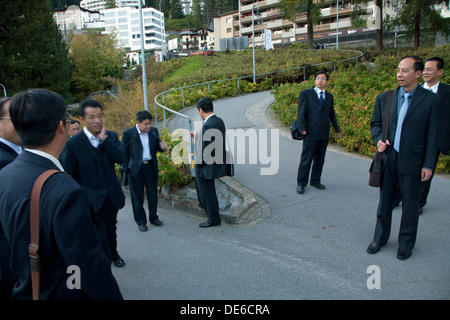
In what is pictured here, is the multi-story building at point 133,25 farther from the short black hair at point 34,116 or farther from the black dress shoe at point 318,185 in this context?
the short black hair at point 34,116

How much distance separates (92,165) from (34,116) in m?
2.09

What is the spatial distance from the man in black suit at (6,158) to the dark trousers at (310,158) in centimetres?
487

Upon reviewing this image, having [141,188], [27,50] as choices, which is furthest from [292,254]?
[27,50]

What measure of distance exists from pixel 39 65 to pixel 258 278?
31.1 meters

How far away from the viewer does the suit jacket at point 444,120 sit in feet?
13.6

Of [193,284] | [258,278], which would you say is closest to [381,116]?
[258,278]

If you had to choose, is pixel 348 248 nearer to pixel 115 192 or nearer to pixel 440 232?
pixel 440 232

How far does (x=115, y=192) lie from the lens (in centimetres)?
399

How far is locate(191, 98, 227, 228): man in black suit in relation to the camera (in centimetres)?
511

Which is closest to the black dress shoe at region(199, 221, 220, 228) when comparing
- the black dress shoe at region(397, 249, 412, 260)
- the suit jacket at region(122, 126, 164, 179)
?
the suit jacket at region(122, 126, 164, 179)

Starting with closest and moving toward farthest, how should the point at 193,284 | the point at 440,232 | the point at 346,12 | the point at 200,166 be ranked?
the point at 193,284
the point at 440,232
the point at 200,166
the point at 346,12

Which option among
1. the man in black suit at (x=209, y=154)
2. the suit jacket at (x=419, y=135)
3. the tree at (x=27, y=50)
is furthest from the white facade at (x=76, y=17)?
the suit jacket at (x=419, y=135)
